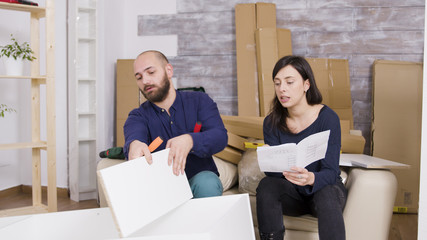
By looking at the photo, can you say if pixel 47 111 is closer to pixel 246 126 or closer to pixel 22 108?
pixel 22 108

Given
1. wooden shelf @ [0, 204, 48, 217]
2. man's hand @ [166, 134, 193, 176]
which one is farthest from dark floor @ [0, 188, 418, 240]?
man's hand @ [166, 134, 193, 176]

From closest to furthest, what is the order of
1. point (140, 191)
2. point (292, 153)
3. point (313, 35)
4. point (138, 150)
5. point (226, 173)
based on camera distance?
point (140, 191) < point (138, 150) < point (292, 153) < point (226, 173) < point (313, 35)

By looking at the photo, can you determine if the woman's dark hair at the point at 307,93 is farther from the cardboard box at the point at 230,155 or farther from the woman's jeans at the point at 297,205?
the cardboard box at the point at 230,155

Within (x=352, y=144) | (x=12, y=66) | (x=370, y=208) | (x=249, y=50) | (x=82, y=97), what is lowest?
(x=370, y=208)

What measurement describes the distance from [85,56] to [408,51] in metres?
2.64

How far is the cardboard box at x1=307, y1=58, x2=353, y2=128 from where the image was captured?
294 cm

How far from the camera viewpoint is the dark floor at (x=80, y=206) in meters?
2.31

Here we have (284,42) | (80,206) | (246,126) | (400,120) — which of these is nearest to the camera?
(246,126)

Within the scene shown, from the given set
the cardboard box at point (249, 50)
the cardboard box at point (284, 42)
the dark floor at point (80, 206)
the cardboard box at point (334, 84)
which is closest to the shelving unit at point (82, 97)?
the dark floor at point (80, 206)

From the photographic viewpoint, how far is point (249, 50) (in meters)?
3.09

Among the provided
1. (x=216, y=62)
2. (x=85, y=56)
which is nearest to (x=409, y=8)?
(x=216, y=62)

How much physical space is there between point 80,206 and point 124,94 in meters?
0.98

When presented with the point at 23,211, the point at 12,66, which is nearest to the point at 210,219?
the point at 23,211

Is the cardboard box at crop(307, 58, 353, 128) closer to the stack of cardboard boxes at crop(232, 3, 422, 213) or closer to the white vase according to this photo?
the stack of cardboard boxes at crop(232, 3, 422, 213)
